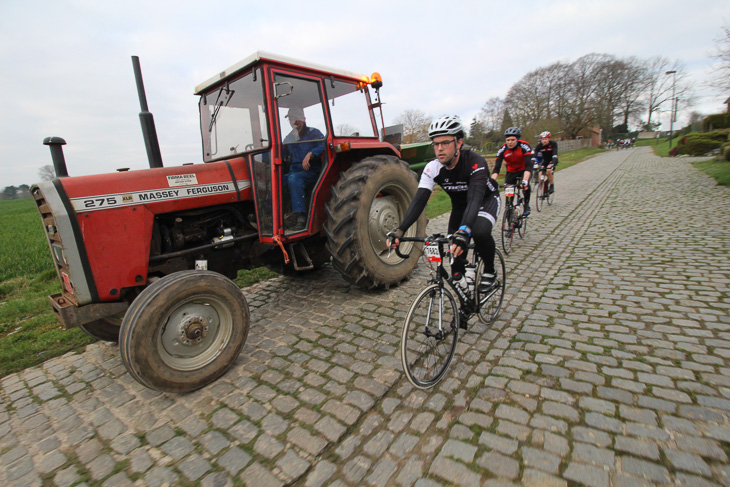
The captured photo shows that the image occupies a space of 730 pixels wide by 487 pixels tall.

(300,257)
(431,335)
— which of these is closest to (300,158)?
(300,257)

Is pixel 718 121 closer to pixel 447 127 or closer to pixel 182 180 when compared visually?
pixel 447 127

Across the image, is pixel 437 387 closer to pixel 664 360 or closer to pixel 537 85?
pixel 664 360

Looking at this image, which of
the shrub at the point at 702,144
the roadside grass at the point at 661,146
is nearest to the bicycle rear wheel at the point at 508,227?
the shrub at the point at 702,144

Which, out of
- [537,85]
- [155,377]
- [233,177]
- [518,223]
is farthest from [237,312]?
[537,85]

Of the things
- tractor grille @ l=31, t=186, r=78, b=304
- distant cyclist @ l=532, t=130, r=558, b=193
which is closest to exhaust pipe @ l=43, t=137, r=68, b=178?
tractor grille @ l=31, t=186, r=78, b=304

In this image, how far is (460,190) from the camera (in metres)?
3.33

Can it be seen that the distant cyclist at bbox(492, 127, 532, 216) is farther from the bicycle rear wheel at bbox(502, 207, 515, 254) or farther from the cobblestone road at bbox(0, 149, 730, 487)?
the cobblestone road at bbox(0, 149, 730, 487)

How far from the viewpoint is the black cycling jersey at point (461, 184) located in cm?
290

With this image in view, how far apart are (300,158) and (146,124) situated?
174 centimetres

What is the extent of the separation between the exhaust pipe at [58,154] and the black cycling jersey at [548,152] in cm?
976

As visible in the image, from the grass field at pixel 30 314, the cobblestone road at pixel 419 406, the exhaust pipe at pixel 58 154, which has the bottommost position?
the cobblestone road at pixel 419 406

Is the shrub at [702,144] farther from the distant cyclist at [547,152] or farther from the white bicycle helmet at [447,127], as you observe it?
the white bicycle helmet at [447,127]

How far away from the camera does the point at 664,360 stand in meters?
2.71

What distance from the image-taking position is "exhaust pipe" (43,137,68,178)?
2.80m
